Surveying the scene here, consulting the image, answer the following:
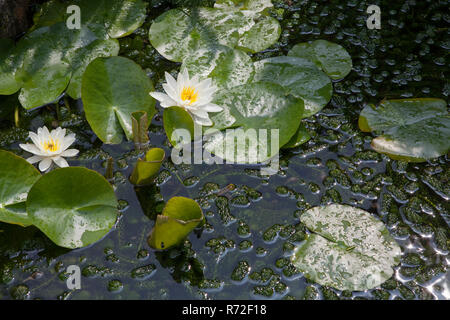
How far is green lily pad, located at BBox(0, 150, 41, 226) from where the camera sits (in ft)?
5.20

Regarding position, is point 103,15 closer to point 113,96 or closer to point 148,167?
point 113,96

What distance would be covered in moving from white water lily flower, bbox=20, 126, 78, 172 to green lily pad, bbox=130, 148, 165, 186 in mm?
267

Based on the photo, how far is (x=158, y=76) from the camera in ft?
7.13

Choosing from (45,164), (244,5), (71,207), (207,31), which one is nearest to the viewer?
(71,207)

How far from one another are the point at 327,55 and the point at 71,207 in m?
1.41

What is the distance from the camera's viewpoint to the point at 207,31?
222 centimetres

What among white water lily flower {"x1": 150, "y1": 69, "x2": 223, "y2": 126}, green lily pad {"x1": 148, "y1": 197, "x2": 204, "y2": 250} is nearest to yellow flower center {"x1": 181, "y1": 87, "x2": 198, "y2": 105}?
white water lily flower {"x1": 150, "y1": 69, "x2": 223, "y2": 126}

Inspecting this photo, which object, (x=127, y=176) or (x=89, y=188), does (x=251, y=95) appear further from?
(x=89, y=188)

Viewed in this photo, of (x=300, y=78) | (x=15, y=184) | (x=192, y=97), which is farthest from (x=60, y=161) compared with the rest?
(x=300, y=78)

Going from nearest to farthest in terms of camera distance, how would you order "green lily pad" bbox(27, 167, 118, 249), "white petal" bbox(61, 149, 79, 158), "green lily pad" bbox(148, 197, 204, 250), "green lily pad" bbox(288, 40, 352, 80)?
"green lily pad" bbox(148, 197, 204, 250)
"green lily pad" bbox(27, 167, 118, 249)
"white petal" bbox(61, 149, 79, 158)
"green lily pad" bbox(288, 40, 352, 80)

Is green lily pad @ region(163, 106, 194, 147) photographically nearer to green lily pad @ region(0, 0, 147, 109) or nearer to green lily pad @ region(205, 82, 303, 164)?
green lily pad @ region(205, 82, 303, 164)

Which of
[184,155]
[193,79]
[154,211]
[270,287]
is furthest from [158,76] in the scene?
[270,287]

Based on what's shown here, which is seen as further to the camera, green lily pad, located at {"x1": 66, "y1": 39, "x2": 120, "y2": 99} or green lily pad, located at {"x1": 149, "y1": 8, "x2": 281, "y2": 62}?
green lily pad, located at {"x1": 149, "y1": 8, "x2": 281, "y2": 62}

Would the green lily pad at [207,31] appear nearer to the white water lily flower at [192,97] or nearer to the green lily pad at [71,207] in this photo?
the white water lily flower at [192,97]
